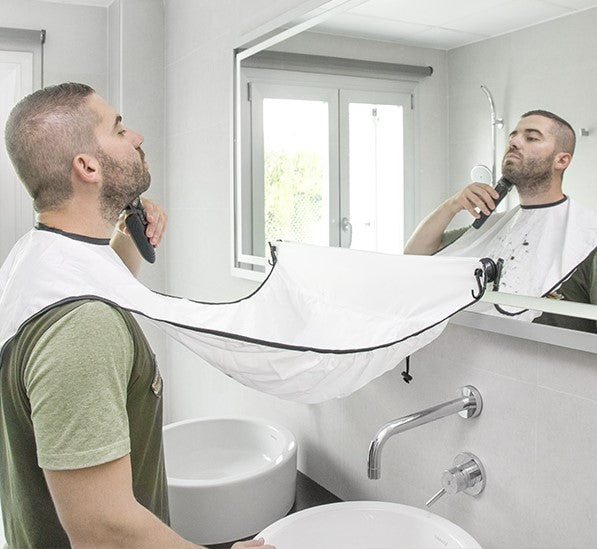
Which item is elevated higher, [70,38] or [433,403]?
[70,38]

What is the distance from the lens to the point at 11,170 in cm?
289

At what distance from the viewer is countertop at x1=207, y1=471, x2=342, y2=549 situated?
5.20ft

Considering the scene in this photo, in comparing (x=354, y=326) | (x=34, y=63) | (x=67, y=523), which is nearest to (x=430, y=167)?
(x=354, y=326)

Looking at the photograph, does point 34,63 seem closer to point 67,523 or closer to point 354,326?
point 354,326

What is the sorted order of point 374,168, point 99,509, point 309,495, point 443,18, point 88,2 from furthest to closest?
point 88,2, point 309,495, point 374,168, point 443,18, point 99,509

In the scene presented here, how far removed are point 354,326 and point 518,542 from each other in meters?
0.49

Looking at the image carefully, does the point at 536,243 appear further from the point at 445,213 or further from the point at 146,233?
the point at 146,233

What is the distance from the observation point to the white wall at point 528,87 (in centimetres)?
98

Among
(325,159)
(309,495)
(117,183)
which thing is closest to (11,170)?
(325,159)

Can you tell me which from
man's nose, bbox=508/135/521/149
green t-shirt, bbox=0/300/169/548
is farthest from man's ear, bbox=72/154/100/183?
man's nose, bbox=508/135/521/149

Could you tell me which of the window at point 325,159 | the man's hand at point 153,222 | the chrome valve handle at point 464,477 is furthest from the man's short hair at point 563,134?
the man's hand at point 153,222

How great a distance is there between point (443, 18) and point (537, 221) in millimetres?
442

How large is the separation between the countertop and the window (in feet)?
2.08

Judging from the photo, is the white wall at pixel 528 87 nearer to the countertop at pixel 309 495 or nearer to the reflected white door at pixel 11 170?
the countertop at pixel 309 495
